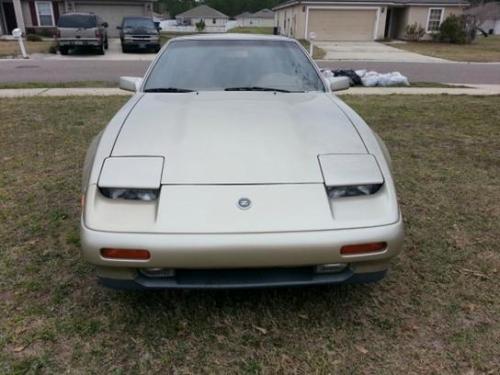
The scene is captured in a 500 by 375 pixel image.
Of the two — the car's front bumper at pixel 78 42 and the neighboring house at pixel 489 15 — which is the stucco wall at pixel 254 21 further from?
the car's front bumper at pixel 78 42

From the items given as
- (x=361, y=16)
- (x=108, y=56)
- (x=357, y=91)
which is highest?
(x=361, y=16)

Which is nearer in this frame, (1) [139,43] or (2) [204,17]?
(1) [139,43]

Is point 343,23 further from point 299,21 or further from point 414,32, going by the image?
point 414,32

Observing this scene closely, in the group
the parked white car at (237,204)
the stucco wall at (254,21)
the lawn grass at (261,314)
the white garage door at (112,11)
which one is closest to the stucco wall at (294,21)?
the white garage door at (112,11)

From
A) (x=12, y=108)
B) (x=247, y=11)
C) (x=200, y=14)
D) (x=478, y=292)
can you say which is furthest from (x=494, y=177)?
(x=247, y=11)

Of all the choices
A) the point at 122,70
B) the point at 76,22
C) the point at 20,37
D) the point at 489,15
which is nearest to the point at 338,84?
the point at 122,70

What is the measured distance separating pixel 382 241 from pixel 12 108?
23.6ft

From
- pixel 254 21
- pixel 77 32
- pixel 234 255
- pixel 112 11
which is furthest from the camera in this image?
pixel 254 21

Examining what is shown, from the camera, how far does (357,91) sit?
941 cm

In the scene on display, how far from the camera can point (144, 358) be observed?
83.6 inches

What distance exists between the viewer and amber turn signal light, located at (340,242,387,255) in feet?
6.56

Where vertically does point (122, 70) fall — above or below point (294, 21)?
below

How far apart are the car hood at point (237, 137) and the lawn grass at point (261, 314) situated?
0.82 meters

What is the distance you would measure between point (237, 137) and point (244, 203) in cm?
54
